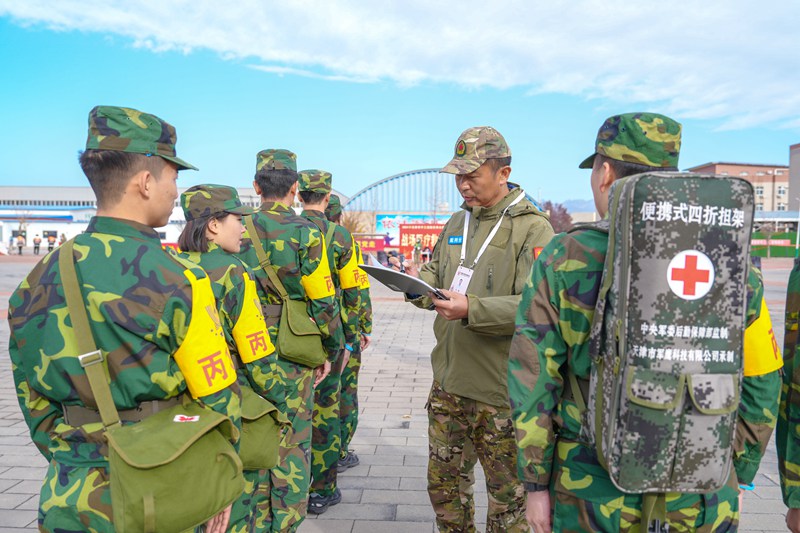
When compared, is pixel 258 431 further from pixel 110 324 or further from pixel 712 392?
pixel 712 392

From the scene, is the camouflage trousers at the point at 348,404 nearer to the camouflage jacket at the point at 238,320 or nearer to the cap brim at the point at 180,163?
the camouflage jacket at the point at 238,320

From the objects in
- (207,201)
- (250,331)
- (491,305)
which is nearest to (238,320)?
(250,331)

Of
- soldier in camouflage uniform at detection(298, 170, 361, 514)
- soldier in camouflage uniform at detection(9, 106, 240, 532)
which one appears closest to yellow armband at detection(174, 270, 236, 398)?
soldier in camouflage uniform at detection(9, 106, 240, 532)

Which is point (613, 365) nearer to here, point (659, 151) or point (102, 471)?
point (659, 151)

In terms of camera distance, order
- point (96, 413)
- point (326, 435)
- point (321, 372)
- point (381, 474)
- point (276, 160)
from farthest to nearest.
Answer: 1. point (381, 474)
2. point (326, 435)
3. point (321, 372)
4. point (276, 160)
5. point (96, 413)

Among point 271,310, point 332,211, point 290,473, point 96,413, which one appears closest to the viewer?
point 96,413

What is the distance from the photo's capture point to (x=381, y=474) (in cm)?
424

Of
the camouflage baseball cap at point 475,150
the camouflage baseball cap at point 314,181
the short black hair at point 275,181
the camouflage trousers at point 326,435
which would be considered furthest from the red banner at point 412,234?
the camouflage baseball cap at point 475,150

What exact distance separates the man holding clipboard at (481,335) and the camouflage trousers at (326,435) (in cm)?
106

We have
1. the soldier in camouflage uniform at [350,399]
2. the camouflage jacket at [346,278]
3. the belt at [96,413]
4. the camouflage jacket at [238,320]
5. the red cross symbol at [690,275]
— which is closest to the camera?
the red cross symbol at [690,275]

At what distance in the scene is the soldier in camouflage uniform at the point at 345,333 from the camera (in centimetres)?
386

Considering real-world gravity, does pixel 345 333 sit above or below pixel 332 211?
below

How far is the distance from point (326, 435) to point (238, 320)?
1787mm

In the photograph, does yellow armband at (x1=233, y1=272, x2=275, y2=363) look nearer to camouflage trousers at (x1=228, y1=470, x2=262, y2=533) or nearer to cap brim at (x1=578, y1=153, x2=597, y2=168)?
camouflage trousers at (x1=228, y1=470, x2=262, y2=533)
